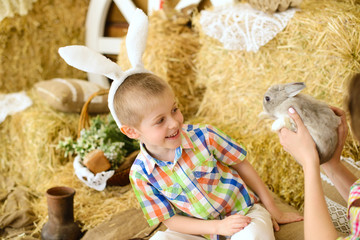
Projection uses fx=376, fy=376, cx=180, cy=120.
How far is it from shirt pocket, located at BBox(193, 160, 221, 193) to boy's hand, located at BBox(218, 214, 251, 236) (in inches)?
5.8

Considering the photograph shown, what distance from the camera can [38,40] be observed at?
3.21 meters

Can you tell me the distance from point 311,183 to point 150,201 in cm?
57

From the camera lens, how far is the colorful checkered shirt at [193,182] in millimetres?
1352

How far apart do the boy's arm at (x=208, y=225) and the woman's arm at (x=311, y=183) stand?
24 cm

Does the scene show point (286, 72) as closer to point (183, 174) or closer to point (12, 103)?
point (183, 174)

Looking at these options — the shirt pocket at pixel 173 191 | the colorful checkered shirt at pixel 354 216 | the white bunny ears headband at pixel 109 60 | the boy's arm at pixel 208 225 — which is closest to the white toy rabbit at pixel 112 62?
the white bunny ears headband at pixel 109 60

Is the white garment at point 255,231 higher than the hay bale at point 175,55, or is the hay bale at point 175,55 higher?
the hay bale at point 175,55

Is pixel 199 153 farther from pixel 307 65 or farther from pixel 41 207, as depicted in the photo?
pixel 41 207

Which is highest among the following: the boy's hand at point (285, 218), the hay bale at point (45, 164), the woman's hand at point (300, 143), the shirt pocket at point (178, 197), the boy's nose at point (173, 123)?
the boy's nose at point (173, 123)

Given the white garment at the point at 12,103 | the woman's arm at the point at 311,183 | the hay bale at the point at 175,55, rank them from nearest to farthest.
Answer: the woman's arm at the point at 311,183, the hay bale at the point at 175,55, the white garment at the point at 12,103

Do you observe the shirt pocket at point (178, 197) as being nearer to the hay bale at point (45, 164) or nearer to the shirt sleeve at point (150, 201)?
the shirt sleeve at point (150, 201)

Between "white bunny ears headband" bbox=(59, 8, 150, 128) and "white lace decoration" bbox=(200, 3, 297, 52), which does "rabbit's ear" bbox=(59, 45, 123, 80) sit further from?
"white lace decoration" bbox=(200, 3, 297, 52)

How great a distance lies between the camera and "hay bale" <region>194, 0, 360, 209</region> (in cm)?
185

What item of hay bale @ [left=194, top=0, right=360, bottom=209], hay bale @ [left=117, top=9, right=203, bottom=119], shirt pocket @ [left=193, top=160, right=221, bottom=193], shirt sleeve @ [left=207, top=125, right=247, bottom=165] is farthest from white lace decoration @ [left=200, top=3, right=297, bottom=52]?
shirt pocket @ [left=193, top=160, right=221, bottom=193]
